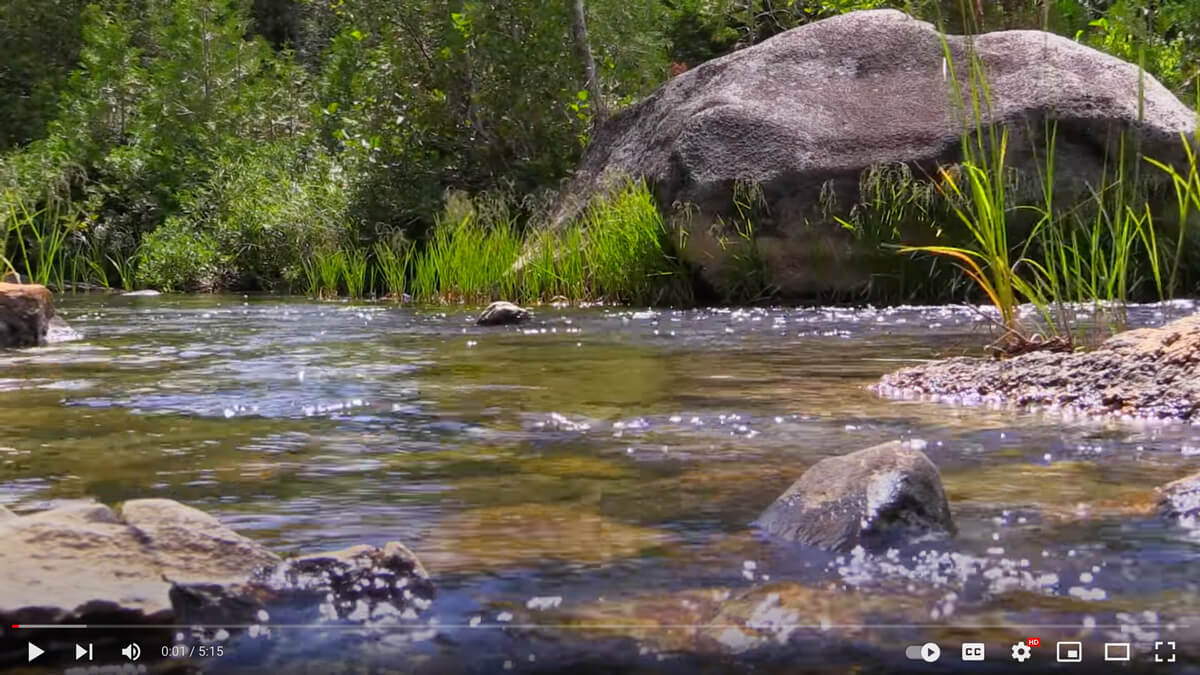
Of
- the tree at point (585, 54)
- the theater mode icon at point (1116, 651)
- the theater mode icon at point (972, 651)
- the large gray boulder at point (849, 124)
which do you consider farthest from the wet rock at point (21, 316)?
the tree at point (585, 54)

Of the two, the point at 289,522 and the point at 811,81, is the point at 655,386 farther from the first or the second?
the point at 811,81

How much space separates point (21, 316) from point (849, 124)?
5.85 metres

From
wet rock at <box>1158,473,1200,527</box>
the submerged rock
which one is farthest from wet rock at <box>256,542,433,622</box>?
wet rock at <box>1158,473,1200,527</box>

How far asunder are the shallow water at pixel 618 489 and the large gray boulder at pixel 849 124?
352cm

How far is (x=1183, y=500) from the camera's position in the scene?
2771 millimetres

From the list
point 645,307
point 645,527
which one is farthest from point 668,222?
point 645,527

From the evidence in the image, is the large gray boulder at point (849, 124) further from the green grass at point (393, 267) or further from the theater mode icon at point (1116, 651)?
the theater mode icon at point (1116, 651)

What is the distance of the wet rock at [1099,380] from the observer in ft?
13.4

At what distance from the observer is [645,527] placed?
9.05ft

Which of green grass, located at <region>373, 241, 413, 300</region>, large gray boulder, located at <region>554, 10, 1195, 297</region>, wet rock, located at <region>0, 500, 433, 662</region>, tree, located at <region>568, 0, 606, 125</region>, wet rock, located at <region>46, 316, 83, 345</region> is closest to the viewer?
wet rock, located at <region>0, 500, 433, 662</region>

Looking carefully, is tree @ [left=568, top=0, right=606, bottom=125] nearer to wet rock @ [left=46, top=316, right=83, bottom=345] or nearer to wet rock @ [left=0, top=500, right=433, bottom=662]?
wet rock @ [left=46, top=316, right=83, bottom=345]

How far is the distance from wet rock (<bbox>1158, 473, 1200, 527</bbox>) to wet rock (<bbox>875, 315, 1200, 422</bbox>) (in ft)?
3.91

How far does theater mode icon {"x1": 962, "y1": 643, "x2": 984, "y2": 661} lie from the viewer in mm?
1946

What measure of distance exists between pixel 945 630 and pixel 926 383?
277 cm
